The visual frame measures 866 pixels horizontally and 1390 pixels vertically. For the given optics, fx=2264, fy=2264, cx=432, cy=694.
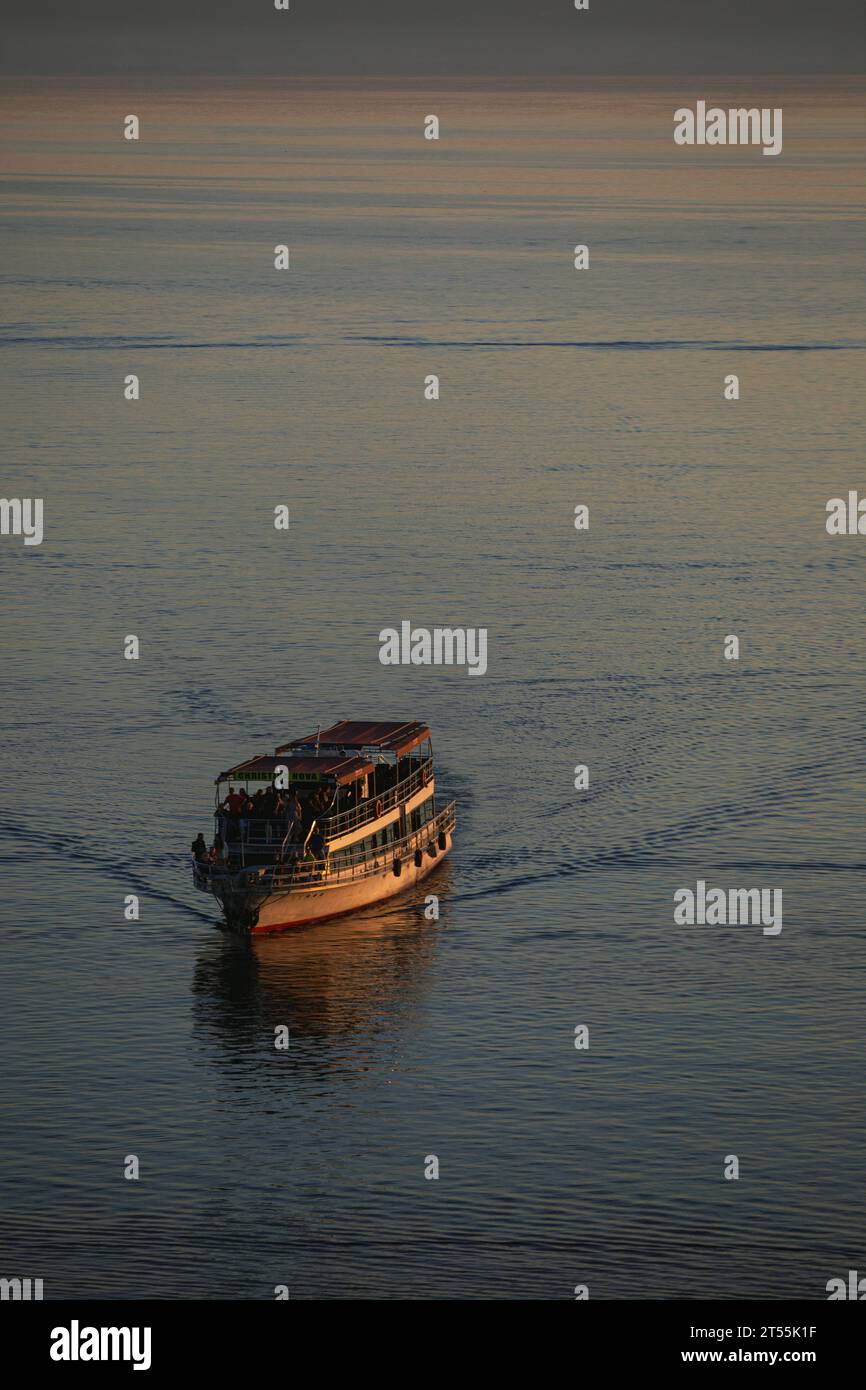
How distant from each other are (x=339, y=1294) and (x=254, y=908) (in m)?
32.1

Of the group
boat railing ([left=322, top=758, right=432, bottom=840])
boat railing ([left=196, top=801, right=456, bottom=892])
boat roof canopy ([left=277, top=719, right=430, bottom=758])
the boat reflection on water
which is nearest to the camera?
the boat reflection on water

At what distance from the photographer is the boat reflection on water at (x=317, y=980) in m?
100

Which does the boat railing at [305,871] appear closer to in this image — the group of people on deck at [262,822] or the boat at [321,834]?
the boat at [321,834]

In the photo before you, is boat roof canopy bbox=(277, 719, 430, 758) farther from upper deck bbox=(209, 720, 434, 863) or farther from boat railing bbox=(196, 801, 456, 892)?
boat railing bbox=(196, 801, 456, 892)

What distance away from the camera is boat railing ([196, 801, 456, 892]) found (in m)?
107

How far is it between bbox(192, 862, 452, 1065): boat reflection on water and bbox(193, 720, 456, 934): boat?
4.46 ft

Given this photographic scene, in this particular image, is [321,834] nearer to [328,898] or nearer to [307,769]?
[328,898]

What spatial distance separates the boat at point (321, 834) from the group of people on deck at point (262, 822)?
1.9 inches

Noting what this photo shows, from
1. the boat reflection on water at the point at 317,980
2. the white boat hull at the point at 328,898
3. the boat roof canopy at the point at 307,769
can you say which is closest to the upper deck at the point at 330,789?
the boat roof canopy at the point at 307,769

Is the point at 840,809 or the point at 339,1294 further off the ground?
the point at 840,809

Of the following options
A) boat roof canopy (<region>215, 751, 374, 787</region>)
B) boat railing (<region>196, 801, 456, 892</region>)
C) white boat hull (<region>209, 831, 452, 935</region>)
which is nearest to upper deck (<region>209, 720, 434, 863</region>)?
boat roof canopy (<region>215, 751, 374, 787</region>)

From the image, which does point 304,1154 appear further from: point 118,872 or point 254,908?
point 118,872
